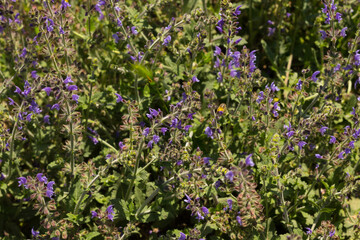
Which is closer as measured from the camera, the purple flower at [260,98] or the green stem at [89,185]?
the green stem at [89,185]

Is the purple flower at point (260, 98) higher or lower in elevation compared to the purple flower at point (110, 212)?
higher

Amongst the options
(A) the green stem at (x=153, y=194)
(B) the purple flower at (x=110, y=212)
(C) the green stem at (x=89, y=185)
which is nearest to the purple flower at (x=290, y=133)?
(A) the green stem at (x=153, y=194)

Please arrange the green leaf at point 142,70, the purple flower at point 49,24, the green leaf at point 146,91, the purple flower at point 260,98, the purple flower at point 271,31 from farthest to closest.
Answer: the purple flower at point 271,31 < the green leaf at point 146,91 < the green leaf at point 142,70 < the purple flower at point 260,98 < the purple flower at point 49,24

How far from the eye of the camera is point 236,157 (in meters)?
4.36

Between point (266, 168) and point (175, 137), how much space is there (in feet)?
2.86

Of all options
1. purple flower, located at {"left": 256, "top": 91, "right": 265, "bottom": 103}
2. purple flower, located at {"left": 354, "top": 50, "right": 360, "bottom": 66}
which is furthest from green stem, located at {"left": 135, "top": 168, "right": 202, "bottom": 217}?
purple flower, located at {"left": 354, "top": 50, "right": 360, "bottom": 66}

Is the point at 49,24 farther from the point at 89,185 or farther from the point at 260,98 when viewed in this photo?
the point at 260,98

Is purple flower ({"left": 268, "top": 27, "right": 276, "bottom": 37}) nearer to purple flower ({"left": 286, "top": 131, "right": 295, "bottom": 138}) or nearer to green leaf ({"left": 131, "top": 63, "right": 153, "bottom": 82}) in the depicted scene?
green leaf ({"left": 131, "top": 63, "right": 153, "bottom": 82})

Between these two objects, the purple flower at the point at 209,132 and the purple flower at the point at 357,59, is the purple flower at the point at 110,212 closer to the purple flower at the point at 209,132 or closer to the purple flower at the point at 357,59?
the purple flower at the point at 209,132

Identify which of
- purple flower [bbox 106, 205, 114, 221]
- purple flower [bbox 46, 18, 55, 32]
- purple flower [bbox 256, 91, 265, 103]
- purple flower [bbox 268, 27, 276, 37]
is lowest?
purple flower [bbox 106, 205, 114, 221]

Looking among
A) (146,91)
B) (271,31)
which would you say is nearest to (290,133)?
(146,91)

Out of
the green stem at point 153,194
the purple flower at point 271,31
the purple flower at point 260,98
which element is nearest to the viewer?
the green stem at point 153,194

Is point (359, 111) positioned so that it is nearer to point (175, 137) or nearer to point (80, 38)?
point (175, 137)

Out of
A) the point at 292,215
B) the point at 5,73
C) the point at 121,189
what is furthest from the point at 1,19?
the point at 292,215
